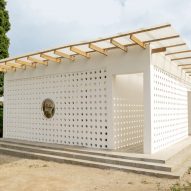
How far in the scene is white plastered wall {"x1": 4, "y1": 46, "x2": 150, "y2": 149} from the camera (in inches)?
360

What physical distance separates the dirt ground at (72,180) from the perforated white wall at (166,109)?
85.6 inches

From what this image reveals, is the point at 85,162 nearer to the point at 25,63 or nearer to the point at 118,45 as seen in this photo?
the point at 118,45

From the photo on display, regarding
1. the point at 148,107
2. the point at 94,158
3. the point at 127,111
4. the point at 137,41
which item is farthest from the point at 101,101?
the point at 137,41

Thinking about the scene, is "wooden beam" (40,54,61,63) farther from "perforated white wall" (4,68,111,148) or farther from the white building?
"perforated white wall" (4,68,111,148)

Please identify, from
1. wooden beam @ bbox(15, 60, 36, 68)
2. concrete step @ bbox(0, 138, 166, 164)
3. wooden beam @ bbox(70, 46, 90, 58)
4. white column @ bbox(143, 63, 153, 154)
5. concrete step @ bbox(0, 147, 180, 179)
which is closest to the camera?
concrete step @ bbox(0, 147, 180, 179)

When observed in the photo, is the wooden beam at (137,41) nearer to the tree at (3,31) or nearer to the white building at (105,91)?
the white building at (105,91)

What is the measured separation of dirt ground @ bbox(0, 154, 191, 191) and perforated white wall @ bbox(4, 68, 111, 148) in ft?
5.86

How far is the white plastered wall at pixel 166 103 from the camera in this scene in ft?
29.2

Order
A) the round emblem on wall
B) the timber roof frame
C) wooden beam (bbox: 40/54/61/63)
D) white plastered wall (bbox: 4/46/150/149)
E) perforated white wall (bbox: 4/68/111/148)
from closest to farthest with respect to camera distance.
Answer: the timber roof frame < white plastered wall (bbox: 4/46/150/149) < perforated white wall (bbox: 4/68/111/148) < wooden beam (bbox: 40/54/61/63) < the round emblem on wall

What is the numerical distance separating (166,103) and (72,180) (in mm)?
5093

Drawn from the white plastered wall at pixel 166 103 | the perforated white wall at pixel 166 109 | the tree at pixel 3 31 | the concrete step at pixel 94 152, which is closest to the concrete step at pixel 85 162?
the concrete step at pixel 94 152

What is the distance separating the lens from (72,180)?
22.5 ft

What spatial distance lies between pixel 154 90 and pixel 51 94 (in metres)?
4.35

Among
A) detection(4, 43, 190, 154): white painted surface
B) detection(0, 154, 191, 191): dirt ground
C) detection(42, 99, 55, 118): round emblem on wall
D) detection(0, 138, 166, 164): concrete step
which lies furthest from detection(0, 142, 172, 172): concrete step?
detection(42, 99, 55, 118): round emblem on wall
